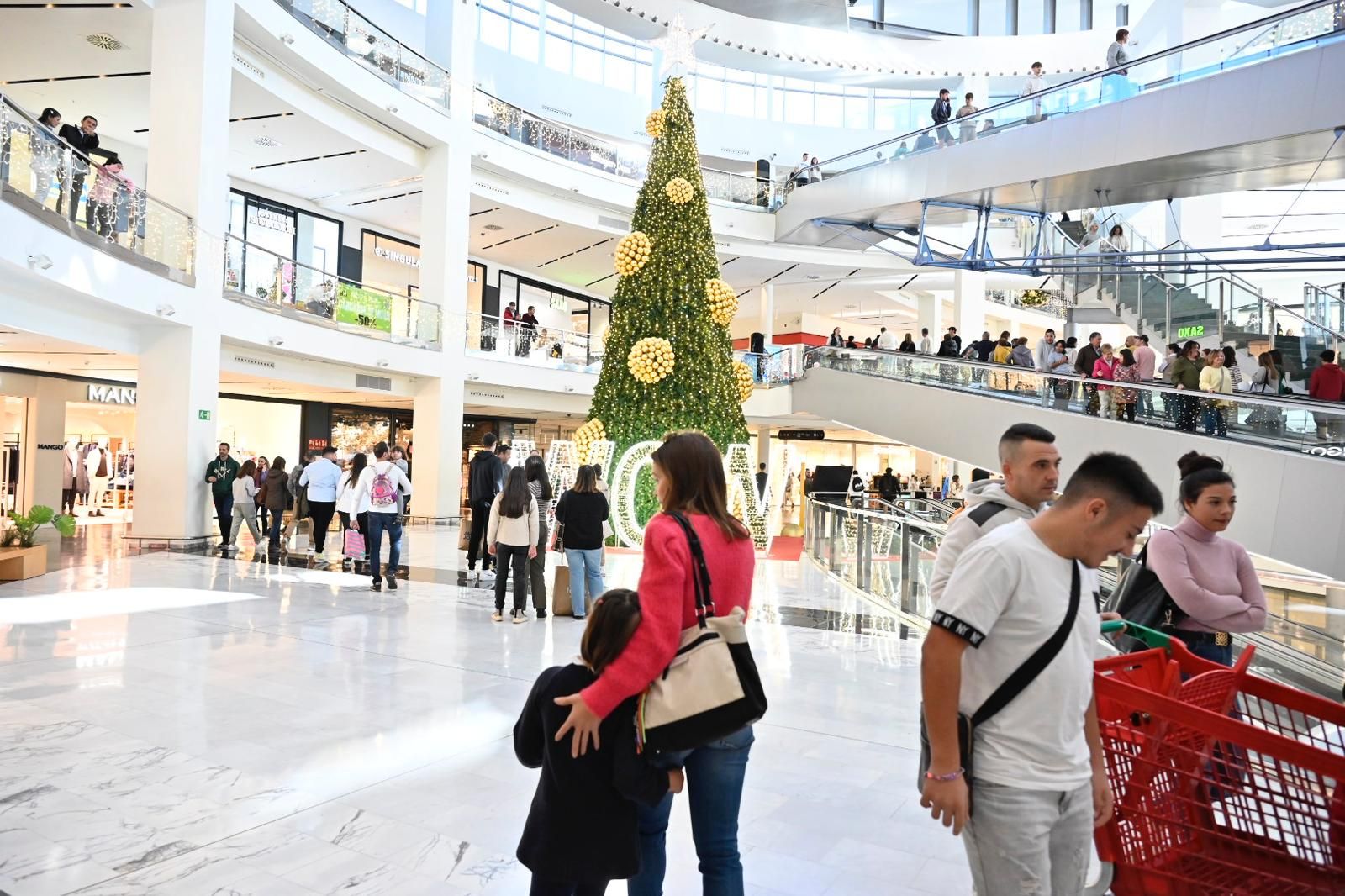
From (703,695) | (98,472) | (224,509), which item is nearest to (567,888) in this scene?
(703,695)

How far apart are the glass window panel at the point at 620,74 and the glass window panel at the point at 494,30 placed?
425 cm

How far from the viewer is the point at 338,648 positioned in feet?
23.5

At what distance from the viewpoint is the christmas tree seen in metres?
14.1

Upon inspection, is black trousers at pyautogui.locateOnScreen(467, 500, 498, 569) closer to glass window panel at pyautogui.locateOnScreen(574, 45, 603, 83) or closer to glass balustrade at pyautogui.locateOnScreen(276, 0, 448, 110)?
glass balustrade at pyautogui.locateOnScreen(276, 0, 448, 110)

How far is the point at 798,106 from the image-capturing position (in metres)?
34.8

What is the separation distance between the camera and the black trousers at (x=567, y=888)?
7.71 feet

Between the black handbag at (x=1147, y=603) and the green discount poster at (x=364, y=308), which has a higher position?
the green discount poster at (x=364, y=308)

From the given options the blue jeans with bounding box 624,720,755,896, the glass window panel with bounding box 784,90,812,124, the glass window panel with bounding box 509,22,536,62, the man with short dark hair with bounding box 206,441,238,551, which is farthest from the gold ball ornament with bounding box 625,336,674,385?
the glass window panel with bounding box 784,90,812,124

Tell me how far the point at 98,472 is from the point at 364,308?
953 centimetres

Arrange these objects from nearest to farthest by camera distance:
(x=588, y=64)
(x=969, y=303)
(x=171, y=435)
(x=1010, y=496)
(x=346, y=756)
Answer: (x=1010, y=496) < (x=346, y=756) < (x=171, y=435) < (x=969, y=303) < (x=588, y=64)

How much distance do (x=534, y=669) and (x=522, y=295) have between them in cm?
2588

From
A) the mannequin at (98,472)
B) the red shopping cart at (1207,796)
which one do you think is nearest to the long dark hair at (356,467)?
the red shopping cart at (1207,796)

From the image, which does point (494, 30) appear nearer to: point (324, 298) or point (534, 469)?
point (324, 298)

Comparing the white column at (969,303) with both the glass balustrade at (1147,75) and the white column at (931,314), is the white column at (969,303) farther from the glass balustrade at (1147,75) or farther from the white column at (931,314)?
the glass balustrade at (1147,75)
